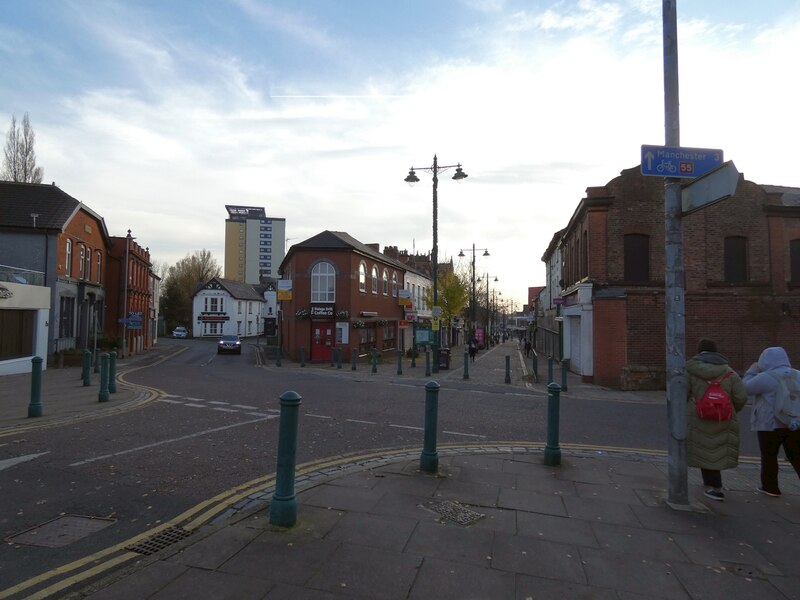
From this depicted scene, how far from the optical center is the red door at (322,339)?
100 ft

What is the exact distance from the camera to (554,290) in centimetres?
3353

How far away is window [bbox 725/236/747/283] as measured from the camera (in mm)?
18266

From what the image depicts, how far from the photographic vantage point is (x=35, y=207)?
995 inches

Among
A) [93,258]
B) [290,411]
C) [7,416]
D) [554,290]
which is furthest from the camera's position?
[554,290]

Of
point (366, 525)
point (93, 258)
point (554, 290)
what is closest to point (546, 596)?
point (366, 525)

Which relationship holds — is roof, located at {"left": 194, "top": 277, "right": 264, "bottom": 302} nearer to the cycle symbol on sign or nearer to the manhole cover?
the manhole cover

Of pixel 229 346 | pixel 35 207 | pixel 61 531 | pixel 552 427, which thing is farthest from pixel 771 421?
pixel 229 346

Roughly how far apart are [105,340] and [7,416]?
916 inches

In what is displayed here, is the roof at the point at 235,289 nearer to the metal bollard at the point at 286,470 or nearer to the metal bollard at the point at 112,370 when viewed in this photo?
the metal bollard at the point at 112,370

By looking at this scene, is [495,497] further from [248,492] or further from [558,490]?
[248,492]

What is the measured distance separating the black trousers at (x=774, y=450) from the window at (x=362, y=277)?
27.2 meters

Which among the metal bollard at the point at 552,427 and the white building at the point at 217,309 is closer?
the metal bollard at the point at 552,427

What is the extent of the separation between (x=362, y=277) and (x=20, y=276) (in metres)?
17.6

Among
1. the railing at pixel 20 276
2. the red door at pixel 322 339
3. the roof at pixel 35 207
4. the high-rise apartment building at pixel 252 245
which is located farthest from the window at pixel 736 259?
the high-rise apartment building at pixel 252 245
